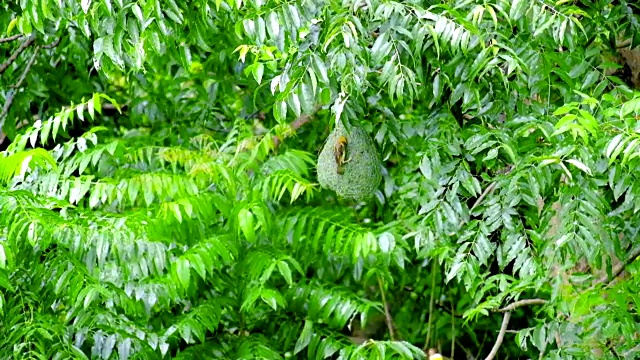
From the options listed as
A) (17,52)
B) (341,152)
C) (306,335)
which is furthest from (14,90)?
(341,152)

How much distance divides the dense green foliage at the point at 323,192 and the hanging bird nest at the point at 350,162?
15 centimetres

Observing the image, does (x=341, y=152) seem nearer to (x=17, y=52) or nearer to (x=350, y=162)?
(x=350, y=162)

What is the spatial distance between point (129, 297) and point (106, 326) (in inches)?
6.1

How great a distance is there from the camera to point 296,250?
180 inches

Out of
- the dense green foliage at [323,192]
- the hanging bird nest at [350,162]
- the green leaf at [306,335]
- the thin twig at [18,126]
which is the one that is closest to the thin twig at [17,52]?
the dense green foliage at [323,192]

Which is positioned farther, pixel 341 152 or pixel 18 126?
pixel 18 126

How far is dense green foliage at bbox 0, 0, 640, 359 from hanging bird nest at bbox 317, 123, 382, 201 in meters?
0.15

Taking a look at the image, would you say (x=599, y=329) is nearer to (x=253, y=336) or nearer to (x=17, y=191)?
(x=253, y=336)

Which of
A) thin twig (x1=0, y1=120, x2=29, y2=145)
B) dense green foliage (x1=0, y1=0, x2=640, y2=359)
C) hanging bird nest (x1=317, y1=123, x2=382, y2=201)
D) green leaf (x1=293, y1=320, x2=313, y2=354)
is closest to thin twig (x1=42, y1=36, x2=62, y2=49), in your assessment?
dense green foliage (x1=0, y1=0, x2=640, y2=359)

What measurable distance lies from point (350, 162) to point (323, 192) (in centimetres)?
194

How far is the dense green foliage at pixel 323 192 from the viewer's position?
10.3 feet

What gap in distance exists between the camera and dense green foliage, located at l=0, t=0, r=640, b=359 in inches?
123

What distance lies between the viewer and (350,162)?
3.55 metres

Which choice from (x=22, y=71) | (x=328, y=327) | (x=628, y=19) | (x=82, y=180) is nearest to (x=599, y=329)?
(x=628, y=19)
